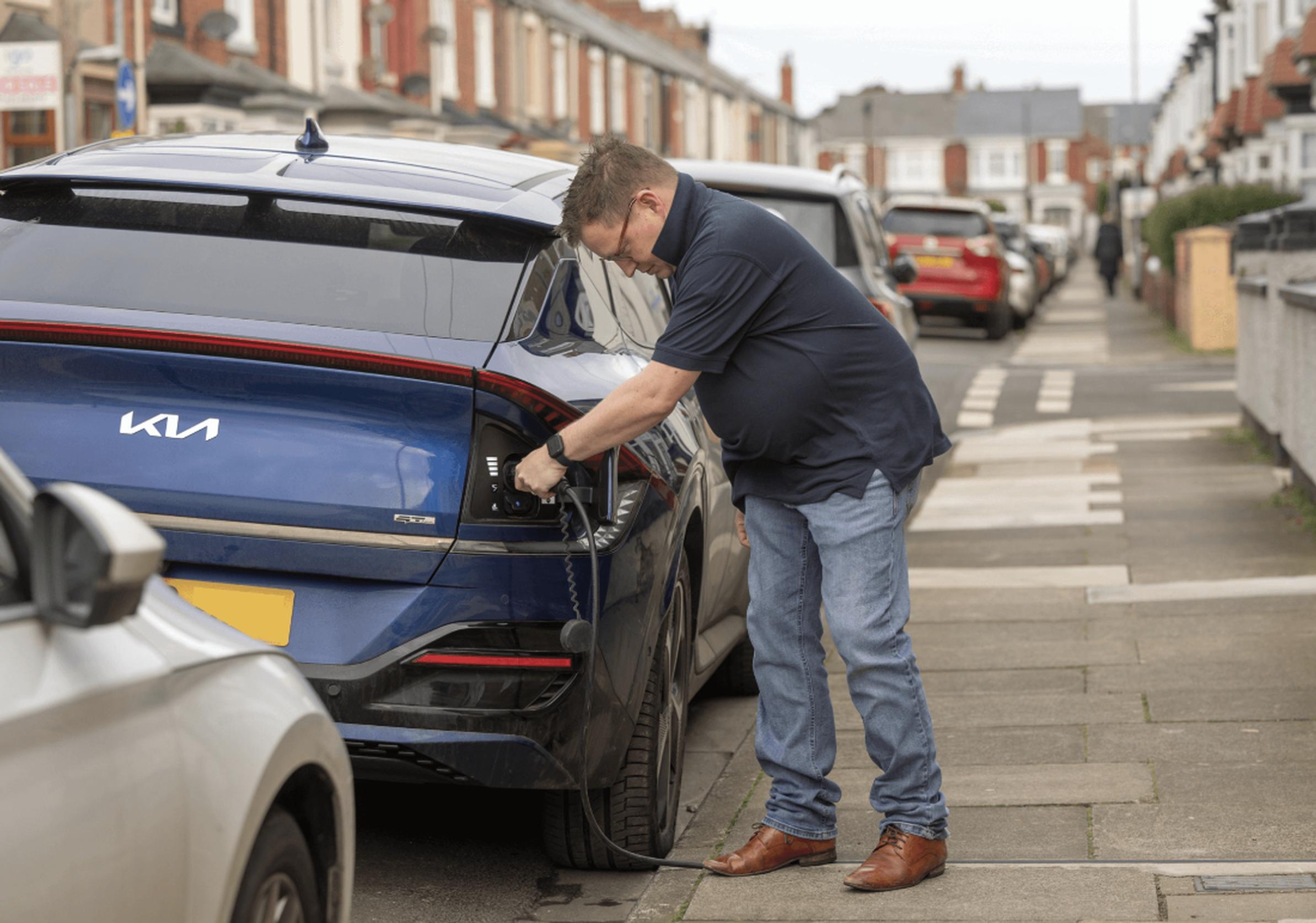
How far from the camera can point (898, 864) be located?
474cm

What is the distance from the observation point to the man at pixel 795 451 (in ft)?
14.5

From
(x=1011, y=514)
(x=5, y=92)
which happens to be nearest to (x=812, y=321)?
(x=1011, y=514)

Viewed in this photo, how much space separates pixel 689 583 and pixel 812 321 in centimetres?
114

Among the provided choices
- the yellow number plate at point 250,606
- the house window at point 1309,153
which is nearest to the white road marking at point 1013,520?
the yellow number plate at point 250,606

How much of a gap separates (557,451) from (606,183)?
26.3 inches

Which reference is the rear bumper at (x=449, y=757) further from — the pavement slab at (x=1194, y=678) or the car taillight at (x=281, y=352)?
the pavement slab at (x=1194, y=678)

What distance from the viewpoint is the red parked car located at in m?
28.7

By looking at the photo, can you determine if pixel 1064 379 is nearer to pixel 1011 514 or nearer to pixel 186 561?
pixel 1011 514

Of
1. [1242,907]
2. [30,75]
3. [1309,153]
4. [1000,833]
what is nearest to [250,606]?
[1000,833]

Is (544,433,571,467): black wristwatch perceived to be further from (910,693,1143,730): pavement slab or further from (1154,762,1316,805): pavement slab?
(910,693,1143,730): pavement slab

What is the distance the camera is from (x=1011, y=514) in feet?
38.3

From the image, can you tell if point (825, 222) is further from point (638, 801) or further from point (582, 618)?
point (582, 618)

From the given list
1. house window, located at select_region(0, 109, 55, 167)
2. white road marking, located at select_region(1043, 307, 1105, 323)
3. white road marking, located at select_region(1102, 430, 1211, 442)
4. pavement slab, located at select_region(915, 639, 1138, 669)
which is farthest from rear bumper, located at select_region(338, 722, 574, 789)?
white road marking, located at select_region(1043, 307, 1105, 323)

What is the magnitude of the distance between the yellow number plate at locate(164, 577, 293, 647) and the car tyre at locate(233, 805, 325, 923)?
110cm
